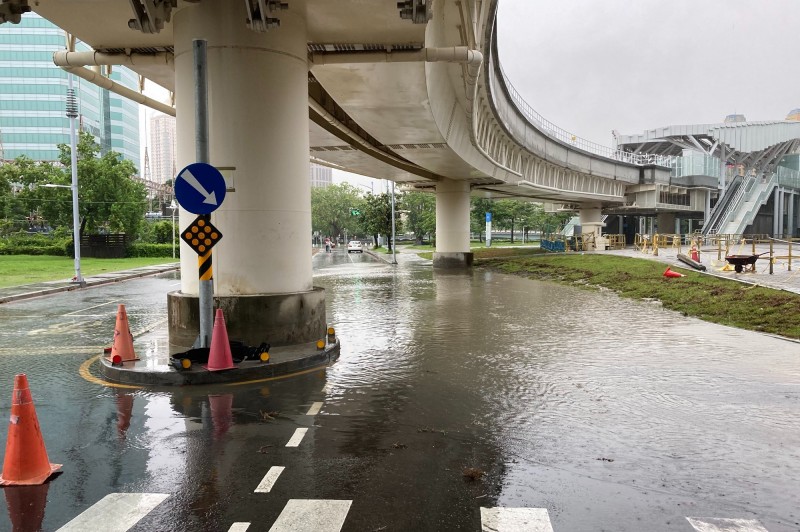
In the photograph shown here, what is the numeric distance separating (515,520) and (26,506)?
353 centimetres

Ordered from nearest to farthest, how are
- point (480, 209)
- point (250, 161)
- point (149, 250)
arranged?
point (250, 161) < point (149, 250) < point (480, 209)

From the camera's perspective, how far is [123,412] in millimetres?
6707

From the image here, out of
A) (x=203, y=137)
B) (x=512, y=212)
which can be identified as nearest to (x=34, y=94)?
(x=512, y=212)

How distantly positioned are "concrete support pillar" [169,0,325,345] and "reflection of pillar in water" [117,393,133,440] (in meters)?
2.31

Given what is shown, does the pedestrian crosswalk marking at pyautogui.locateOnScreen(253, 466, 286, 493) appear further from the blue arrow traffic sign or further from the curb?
the blue arrow traffic sign

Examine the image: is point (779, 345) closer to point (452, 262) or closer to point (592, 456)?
point (592, 456)

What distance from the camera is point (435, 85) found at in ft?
58.0

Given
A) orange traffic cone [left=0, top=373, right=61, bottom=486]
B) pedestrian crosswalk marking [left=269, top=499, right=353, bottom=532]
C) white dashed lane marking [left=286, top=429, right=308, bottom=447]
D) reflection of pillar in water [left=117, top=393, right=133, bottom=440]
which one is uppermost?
orange traffic cone [left=0, top=373, right=61, bottom=486]

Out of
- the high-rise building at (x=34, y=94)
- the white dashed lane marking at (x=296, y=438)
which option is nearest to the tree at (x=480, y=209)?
the high-rise building at (x=34, y=94)

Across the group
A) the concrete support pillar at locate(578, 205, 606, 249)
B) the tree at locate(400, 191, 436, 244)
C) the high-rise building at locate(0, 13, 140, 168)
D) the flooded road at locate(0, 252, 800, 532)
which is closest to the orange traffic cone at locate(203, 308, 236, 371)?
the flooded road at locate(0, 252, 800, 532)

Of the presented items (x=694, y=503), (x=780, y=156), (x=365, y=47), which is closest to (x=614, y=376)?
(x=694, y=503)

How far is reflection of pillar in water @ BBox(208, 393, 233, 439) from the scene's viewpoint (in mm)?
6062

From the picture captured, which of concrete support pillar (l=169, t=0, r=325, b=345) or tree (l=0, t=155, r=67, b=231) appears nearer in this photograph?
concrete support pillar (l=169, t=0, r=325, b=345)

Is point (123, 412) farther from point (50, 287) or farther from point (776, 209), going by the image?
point (776, 209)
